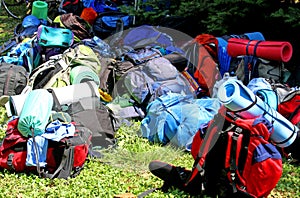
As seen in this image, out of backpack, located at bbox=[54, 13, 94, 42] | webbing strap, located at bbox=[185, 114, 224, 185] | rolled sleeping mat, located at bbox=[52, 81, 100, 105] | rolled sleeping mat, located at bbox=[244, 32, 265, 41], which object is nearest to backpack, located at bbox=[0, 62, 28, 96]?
rolled sleeping mat, located at bbox=[52, 81, 100, 105]

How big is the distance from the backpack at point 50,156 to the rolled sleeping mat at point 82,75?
132cm

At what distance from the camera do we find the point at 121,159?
471 centimetres

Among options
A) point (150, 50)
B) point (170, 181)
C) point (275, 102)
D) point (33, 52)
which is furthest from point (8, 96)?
point (275, 102)

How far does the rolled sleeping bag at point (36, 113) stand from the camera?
430 cm

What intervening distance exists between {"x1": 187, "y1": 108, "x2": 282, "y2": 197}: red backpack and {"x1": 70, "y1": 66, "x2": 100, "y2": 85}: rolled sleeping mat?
1.87m

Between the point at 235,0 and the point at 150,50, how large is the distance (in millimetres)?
1266

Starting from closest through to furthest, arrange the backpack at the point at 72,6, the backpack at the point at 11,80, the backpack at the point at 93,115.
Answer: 1. the backpack at the point at 93,115
2. the backpack at the point at 11,80
3. the backpack at the point at 72,6

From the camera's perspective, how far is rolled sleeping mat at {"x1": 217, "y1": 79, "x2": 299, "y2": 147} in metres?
4.01

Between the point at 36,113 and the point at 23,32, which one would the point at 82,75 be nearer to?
the point at 36,113

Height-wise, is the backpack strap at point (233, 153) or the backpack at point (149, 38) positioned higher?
the backpack at point (149, 38)

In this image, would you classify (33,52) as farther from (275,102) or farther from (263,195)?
(263,195)

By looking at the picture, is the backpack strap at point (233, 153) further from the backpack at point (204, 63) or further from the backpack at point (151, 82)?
the backpack at point (204, 63)

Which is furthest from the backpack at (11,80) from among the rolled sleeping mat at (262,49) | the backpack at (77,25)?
the rolled sleeping mat at (262,49)

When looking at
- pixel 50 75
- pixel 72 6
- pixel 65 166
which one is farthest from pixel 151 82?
pixel 72 6
